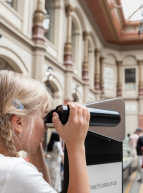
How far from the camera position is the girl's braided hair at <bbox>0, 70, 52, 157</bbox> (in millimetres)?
719

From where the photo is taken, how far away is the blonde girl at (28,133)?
62 centimetres

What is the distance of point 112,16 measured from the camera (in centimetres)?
1467

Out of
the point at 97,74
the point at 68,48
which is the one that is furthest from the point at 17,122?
the point at 97,74

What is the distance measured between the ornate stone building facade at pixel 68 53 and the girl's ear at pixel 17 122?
19.9 ft

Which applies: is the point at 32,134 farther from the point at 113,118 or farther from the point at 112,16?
the point at 112,16

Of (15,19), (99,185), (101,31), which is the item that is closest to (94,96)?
(101,31)

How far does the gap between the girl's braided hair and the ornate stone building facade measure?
5996 mm

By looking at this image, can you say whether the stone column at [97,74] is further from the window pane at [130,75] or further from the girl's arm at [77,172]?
the girl's arm at [77,172]

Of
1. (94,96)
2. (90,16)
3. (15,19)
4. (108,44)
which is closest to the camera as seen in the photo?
(15,19)

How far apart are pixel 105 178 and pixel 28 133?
352 mm

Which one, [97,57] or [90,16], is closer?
[90,16]

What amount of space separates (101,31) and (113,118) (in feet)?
55.2

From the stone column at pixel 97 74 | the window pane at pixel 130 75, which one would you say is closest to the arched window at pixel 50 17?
the stone column at pixel 97 74

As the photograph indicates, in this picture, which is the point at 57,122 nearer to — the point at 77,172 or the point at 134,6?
the point at 77,172
